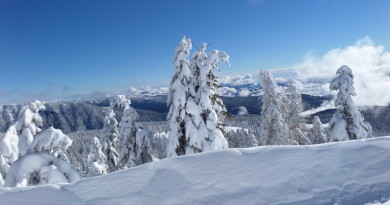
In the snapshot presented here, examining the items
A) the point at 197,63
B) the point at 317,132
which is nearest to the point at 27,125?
the point at 197,63

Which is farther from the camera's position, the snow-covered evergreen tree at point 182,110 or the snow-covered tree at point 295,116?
the snow-covered tree at point 295,116

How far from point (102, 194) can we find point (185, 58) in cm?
1003

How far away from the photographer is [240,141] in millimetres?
125750

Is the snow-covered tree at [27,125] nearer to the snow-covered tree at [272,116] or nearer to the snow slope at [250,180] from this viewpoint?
the snow slope at [250,180]

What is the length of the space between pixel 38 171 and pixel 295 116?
2328 cm

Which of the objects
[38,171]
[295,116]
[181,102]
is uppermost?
[181,102]

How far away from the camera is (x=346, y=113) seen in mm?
20656

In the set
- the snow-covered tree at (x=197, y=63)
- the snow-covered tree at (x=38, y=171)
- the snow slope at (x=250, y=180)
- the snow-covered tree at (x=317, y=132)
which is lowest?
the snow-covered tree at (x=317, y=132)

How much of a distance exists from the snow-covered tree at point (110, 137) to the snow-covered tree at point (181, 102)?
1269cm

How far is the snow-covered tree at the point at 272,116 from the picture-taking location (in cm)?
2438

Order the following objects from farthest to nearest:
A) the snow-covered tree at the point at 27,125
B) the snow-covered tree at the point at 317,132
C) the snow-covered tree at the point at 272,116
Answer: the snow-covered tree at the point at 317,132 < the snow-covered tree at the point at 272,116 < the snow-covered tree at the point at 27,125

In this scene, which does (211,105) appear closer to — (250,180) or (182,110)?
(182,110)

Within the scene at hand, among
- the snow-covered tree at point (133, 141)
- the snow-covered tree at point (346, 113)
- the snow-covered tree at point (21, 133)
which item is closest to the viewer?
the snow-covered tree at point (21, 133)

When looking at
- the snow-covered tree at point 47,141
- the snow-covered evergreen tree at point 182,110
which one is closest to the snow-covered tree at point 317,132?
the snow-covered evergreen tree at point 182,110
